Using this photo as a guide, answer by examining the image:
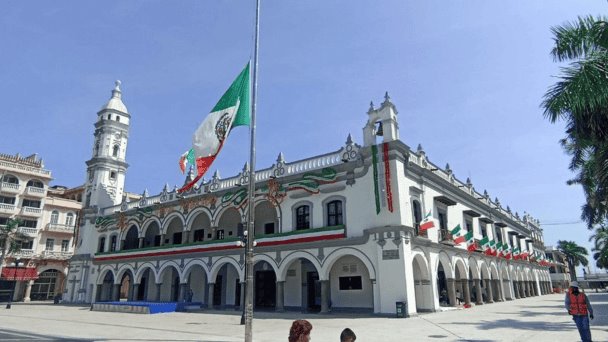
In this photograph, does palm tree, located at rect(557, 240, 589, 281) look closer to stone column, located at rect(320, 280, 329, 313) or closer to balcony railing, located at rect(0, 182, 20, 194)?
stone column, located at rect(320, 280, 329, 313)

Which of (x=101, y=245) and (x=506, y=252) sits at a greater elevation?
(x=101, y=245)

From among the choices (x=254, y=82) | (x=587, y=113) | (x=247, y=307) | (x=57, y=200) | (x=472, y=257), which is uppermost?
(x=57, y=200)

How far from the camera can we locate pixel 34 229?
4566 centimetres

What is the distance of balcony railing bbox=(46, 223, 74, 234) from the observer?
47178 millimetres

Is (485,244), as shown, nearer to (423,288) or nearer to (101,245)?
(423,288)

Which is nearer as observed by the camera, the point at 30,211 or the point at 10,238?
the point at 10,238

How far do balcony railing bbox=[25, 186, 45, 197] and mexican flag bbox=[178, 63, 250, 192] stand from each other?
42162mm

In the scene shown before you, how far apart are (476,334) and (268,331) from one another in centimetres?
752

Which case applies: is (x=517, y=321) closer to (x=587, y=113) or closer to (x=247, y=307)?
(x=587, y=113)

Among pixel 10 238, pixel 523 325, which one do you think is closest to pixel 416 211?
pixel 523 325

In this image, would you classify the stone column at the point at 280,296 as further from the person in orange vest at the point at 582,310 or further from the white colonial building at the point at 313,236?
the person in orange vest at the point at 582,310

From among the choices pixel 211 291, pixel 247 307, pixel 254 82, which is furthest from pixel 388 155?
pixel 211 291

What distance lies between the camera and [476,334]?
13.6 metres

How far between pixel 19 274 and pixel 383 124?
43313 millimetres
